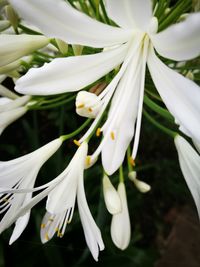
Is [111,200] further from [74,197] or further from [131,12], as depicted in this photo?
[131,12]

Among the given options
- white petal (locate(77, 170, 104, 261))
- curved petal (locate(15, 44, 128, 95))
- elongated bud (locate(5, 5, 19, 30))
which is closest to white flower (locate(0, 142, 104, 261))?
white petal (locate(77, 170, 104, 261))

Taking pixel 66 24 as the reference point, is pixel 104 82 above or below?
below

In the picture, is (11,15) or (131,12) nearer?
(131,12)

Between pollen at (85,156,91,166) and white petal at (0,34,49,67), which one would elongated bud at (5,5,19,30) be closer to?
white petal at (0,34,49,67)

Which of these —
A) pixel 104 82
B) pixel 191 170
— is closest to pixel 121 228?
pixel 191 170

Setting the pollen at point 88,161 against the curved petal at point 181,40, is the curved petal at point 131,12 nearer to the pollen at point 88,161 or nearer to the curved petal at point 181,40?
the curved petal at point 181,40

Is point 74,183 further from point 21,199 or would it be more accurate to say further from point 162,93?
point 162,93

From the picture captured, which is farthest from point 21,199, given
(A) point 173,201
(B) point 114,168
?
(A) point 173,201

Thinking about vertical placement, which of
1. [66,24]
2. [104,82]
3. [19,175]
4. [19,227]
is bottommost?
[19,227]
